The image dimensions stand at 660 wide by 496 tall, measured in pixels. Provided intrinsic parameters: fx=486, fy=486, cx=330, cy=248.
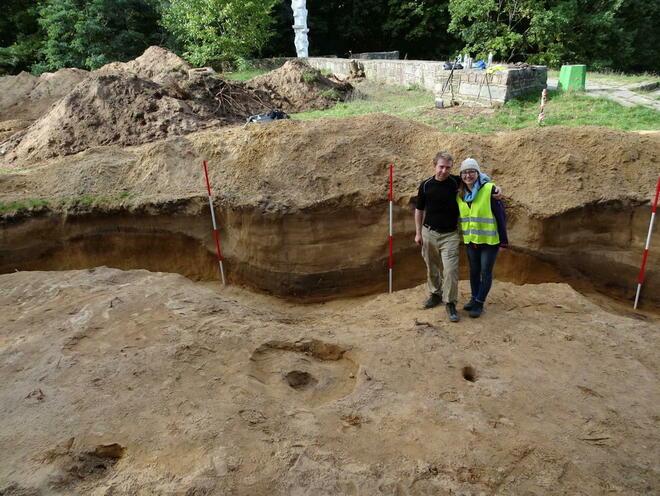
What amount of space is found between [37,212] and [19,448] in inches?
209

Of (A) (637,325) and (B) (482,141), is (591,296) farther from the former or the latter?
(B) (482,141)

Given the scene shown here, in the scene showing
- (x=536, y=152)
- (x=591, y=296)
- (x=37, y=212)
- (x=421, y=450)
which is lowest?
(x=591, y=296)

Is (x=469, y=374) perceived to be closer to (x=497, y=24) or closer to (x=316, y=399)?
(x=316, y=399)

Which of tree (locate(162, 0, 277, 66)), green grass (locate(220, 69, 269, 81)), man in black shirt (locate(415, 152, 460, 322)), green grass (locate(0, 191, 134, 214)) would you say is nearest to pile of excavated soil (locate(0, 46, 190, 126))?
green grass (locate(220, 69, 269, 81))

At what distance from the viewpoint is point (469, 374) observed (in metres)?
4.48

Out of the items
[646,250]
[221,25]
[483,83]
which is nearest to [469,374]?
[646,250]

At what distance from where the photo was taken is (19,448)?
11.3 ft

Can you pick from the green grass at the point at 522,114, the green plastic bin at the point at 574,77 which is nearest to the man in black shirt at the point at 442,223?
the green grass at the point at 522,114

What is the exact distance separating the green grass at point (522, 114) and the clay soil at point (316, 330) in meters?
2.62

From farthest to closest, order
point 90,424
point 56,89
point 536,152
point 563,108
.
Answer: point 56,89 → point 563,108 → point 536,152 → point 90,424

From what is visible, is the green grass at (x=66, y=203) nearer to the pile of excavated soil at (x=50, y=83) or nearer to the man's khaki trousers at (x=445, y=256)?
the man's khaki trousers at (x=445, y=256)

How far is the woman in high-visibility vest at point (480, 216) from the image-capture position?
4918 mm

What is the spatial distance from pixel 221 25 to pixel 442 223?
2257cm

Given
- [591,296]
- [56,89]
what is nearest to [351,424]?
[591,296]
